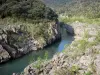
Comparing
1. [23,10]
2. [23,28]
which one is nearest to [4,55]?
[23,28]

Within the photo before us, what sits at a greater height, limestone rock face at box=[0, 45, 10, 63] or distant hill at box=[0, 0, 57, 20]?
distant hill at box=[0, 0, 57, 20]

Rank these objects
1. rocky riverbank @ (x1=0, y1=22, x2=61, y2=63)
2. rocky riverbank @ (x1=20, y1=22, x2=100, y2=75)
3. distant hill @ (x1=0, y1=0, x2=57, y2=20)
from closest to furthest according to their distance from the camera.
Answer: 1. rocky riverbank @ (x1=20, y1=22, x2=100, y2=75)
2. rocky riverbank @ (x1=0, y1=22, x2=61, y2=63)
3. distant hill @ (x1=0, y1=0, x2=57, y2=20)

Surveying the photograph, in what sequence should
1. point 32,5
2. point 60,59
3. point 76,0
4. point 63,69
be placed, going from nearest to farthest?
point 63,69, point 60,59, point 32,5, point 76,0

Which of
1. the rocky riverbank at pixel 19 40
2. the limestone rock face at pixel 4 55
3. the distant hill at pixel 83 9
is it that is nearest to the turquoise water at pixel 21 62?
the limestone rock face at pixel 4 55

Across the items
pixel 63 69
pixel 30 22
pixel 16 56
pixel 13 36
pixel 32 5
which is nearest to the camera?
pixel 63 69

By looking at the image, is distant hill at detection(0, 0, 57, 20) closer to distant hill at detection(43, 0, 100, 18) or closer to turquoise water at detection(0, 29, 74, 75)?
turquoise water at detection(0, 29, 74, 75)

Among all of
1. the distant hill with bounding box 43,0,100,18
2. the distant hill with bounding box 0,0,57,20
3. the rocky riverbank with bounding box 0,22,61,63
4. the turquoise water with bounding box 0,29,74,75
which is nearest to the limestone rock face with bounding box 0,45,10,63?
the rocky riverbank with bounding box 0,22,61,63

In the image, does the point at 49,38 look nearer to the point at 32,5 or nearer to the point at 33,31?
the point at 33,31

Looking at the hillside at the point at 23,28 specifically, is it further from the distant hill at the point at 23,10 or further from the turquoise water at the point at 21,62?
the turquoise water at the point at 21,62

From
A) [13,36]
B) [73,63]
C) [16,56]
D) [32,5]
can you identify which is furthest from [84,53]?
[32,5]
